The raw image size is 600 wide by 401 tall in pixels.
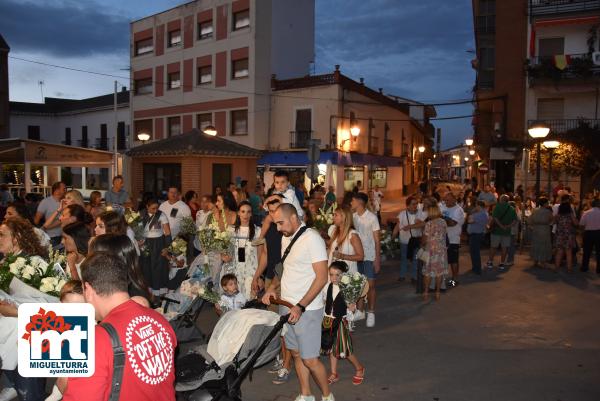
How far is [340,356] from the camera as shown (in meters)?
5.23

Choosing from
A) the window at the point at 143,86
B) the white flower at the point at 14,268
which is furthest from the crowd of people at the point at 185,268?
the window at the point at 143,86

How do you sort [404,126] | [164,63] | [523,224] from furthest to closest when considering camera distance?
[404,126] < [164,63] < [523,224]

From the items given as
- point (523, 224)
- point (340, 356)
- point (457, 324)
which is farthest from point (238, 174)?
point (340, 356)

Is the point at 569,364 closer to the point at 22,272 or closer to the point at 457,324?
the point at 457,324

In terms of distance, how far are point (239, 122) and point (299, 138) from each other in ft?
13.6

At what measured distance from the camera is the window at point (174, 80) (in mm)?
33969

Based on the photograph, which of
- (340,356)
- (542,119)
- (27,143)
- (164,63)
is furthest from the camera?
(164,63)

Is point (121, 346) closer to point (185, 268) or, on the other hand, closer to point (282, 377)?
point (282, 377)

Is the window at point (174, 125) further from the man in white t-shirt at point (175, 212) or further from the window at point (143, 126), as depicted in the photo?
the man in white t-shirt at point (175, 212)

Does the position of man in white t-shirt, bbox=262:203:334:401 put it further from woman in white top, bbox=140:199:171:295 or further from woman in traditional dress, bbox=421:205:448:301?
woman in white top, bbox=140:199:171:295

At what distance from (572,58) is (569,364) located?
23.5m

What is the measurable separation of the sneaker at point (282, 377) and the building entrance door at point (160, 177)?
1695cm

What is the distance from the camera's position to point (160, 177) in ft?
74.3

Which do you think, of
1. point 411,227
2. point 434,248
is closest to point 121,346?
point 434,248
